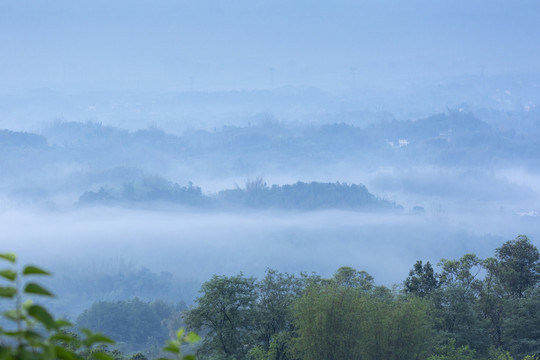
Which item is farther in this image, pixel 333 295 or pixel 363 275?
pixel 363 275

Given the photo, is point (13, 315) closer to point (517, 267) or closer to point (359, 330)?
point (359, 330)

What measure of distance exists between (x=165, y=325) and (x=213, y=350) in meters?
99.6

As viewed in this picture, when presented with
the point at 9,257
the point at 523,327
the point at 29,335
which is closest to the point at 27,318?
the point at 29,335

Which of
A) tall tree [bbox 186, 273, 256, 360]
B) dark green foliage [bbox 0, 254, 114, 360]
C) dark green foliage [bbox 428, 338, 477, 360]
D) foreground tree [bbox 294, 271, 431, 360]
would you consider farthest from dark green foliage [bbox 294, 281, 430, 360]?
dark green foliage [bbox 0, 254, 114, 360]

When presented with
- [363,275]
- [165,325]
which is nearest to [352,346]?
[363,275]

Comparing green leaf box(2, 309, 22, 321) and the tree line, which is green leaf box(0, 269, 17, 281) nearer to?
green leaf box(2, 309, 22, 321)

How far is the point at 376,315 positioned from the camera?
111 feet

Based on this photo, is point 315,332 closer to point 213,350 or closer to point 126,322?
point 213,350

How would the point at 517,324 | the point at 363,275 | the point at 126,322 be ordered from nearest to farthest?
the point at 517,324 < the point at 363,275 < the point at 126,322

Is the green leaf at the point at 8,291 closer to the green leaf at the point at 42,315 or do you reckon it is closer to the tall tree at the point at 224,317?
the green leaf at the point at 42,315

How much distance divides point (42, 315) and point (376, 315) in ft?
106

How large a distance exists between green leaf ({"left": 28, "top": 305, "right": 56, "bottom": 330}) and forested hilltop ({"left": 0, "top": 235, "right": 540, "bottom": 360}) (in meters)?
22.6

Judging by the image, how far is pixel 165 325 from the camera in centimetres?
13538

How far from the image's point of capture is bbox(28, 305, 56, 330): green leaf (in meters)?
3.70
